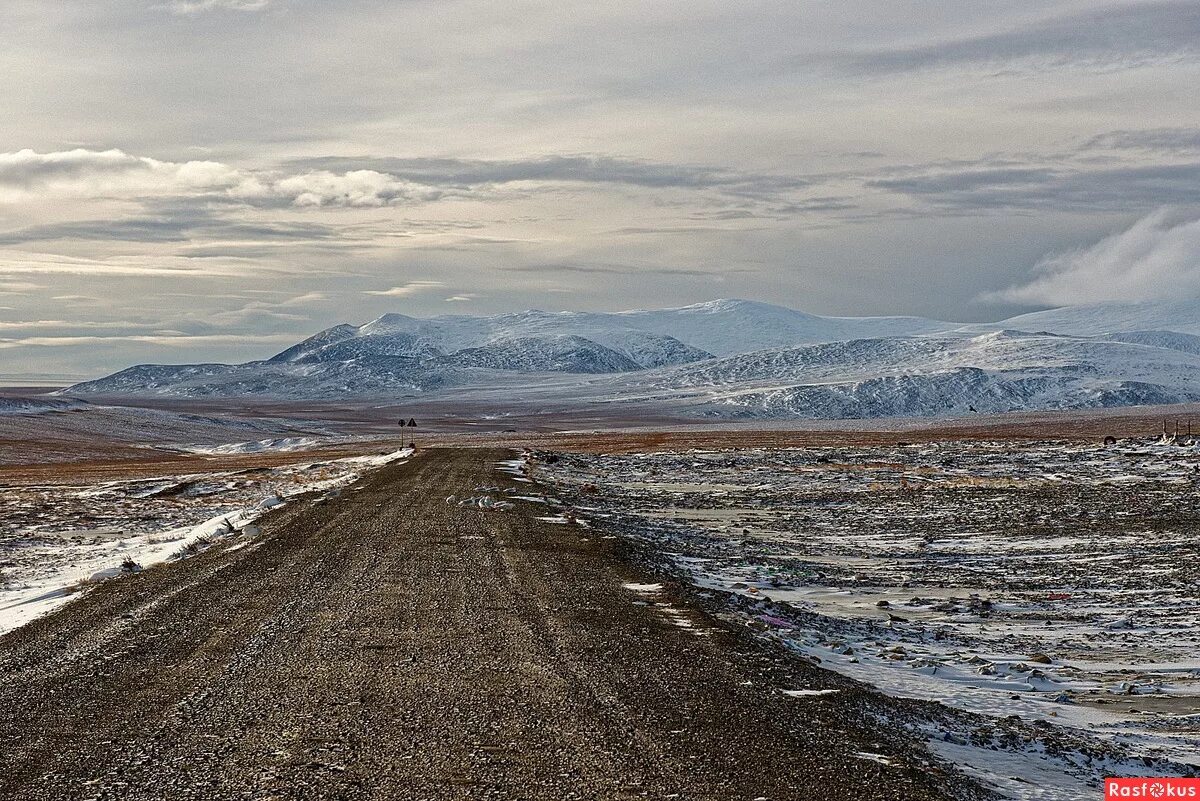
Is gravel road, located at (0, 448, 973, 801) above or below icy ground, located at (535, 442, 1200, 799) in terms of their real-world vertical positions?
above

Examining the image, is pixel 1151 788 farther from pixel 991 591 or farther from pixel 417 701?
pixel 991 591

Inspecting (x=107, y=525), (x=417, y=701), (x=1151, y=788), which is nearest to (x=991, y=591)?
(x=1151, y=788)

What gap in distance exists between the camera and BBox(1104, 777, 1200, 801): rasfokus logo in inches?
343

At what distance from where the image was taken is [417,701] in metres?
10.4

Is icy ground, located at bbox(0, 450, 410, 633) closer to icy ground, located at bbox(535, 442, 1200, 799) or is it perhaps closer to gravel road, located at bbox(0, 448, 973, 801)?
gravel road, located at bbox(0, 448, 973, 801)

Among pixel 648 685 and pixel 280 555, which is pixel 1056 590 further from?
pixel 280 555

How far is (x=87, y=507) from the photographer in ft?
118

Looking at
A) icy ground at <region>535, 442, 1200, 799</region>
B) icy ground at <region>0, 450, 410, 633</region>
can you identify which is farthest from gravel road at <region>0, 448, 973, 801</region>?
icy ground at <region>0, 450, 410, 633</region>

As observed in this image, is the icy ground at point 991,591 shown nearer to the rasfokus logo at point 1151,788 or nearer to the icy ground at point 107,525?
the rasfokus logo at point 1151,788

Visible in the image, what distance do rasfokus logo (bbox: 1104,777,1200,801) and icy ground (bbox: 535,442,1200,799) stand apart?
228 millimetres

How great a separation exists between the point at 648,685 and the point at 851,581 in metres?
11.5

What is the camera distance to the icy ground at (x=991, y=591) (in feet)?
36.2

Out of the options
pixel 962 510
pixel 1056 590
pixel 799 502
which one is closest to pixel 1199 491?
pixel 962 510

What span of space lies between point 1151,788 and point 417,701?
691 cm
